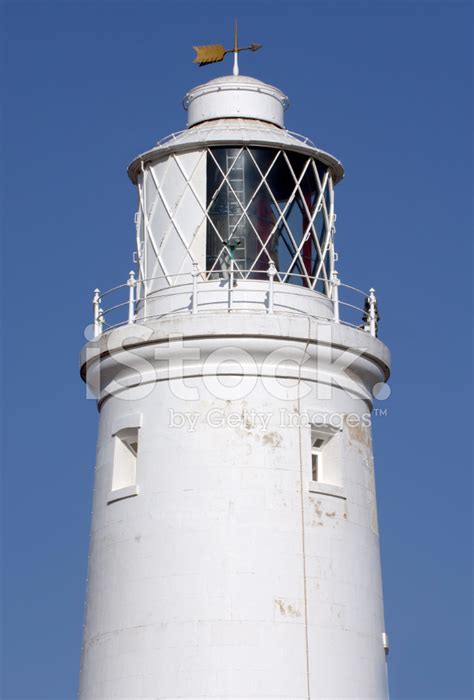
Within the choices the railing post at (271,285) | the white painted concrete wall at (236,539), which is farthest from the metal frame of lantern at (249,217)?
the white painted concrete wall at (236,539)

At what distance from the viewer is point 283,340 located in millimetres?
23578

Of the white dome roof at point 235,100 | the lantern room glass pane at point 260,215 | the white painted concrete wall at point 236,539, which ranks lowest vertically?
the white painted concrete wall at point 236,539

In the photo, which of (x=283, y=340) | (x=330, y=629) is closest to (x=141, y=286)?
(x=283, y=340)

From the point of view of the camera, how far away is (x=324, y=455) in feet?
79.0

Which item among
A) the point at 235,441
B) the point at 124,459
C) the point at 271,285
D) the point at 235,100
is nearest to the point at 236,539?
the point at 235,441

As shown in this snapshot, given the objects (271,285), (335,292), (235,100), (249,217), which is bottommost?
(271,285)

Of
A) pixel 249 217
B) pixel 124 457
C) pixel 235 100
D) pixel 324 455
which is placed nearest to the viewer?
pixel 324 455

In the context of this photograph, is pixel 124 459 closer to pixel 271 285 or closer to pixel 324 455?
pixel 324 455

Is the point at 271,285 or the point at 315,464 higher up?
the point at 271,285

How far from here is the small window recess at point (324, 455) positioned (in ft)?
78.1

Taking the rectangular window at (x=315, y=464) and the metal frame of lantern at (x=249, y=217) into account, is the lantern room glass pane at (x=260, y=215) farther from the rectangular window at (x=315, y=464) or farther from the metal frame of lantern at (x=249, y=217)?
the rectangular window at (x=315, y=464)

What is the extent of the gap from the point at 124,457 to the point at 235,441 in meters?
1.97

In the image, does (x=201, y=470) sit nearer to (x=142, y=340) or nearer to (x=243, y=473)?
(x=243, y=473)

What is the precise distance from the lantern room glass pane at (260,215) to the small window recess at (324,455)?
231cm
